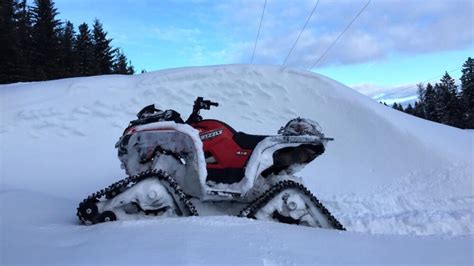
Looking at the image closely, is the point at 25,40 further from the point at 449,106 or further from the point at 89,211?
the point at 449,106

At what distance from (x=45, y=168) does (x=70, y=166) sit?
1.32 feet

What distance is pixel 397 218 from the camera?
552 cm

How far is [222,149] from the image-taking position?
4.43 meters

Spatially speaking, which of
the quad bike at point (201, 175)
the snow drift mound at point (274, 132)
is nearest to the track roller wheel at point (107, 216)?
the quad bike at point (201, 175)

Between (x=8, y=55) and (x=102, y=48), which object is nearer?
(x=8, y=55)

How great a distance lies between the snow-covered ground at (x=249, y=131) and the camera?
9.17ft

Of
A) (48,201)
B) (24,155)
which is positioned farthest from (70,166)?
(48,201)

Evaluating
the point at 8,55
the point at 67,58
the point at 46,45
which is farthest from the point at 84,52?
the point at 8,55

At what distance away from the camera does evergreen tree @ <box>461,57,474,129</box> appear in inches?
1829

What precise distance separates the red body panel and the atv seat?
0.03m

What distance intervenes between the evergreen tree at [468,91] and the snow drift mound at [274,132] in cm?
4168

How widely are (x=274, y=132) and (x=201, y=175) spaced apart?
18.5ft

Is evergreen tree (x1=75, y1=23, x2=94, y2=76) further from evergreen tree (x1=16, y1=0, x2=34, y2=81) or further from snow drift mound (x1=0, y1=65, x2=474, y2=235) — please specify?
snow drift mound (x1=0, y1=65, x2=474, y2=235)

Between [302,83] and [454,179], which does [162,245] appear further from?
[302,83]
